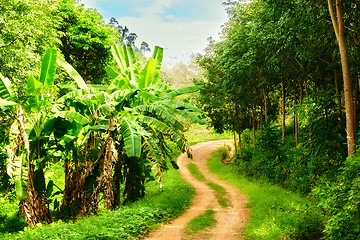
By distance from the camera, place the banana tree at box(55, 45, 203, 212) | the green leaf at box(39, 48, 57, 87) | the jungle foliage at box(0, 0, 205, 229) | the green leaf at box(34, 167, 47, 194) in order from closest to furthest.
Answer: the jungle foliage at box(0, 0, 205, 229), the banana tree at box(55, 45, 203, 212), the green leaf at box(34, 167, 47, 194), the green leaf at box(39, 48, 57, 87)

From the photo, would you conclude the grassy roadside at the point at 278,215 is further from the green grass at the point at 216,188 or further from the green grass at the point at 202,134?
the green grass at the point at 202,134

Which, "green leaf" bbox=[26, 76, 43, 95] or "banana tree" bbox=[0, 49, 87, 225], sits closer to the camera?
"banana tree" bbox=[0, 49, 87, 225]

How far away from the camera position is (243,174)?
20.9 m

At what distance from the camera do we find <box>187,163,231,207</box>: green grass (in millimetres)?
13637

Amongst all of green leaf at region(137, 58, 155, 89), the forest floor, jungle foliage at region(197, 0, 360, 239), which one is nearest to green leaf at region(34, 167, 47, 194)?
the forest floor

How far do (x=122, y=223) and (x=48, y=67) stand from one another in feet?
18.5

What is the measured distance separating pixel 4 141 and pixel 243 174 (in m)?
14.6

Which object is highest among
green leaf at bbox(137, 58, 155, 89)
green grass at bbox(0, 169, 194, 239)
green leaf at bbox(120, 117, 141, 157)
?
green leaf at bbox(137, 58, 155, 89)

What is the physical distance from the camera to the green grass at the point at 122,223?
7848mm

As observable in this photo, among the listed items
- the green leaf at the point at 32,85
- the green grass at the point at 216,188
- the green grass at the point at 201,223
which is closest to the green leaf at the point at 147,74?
the green leaf at the point at 32,85

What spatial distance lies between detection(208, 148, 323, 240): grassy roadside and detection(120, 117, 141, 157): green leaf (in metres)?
3.94

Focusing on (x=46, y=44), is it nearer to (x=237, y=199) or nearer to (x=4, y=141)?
(x=4, y=141)

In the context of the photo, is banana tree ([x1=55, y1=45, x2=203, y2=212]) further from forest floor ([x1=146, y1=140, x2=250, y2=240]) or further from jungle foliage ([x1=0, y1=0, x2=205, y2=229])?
forest floor ([x1=146, y1=140, x2=250, y2=240])

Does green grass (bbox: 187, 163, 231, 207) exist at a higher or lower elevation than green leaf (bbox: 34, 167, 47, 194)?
lower
